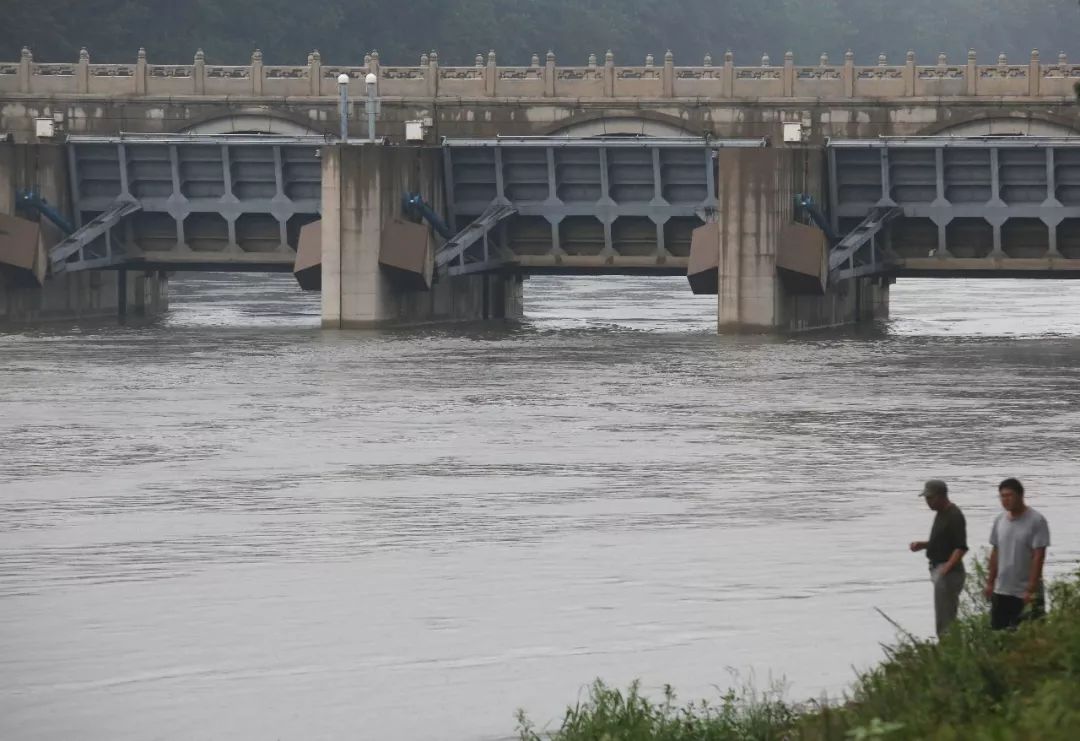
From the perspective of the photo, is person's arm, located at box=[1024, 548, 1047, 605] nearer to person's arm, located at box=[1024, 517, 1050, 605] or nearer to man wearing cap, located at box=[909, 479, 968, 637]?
person's arm, located at box=[1024, 517, 1050, 605]

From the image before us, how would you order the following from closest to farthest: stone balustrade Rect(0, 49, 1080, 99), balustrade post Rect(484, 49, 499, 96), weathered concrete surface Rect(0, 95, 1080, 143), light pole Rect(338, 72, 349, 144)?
light pole Rect(338, 72, 349, 144) < weathered concrete surface Rect(0, 95, 1080, 143) < stone balustrade Rect(0, 49, 1080, 99) < balustrade post Rect(484, 49, 499, 96)

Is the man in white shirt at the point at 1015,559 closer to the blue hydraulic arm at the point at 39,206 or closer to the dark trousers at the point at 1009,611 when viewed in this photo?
the dark trousers at the point at 1009,611

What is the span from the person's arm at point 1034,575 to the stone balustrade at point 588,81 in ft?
179

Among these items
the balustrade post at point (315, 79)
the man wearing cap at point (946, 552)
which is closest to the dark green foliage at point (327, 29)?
the balustrade post at point (315, 79)

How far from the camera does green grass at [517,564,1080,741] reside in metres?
14.7

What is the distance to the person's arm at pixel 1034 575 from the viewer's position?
709 inches

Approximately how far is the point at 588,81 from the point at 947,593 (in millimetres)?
56755

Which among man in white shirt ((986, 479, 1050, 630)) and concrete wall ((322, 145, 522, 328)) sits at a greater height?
concrete wall ((322, 145, 522, 328))

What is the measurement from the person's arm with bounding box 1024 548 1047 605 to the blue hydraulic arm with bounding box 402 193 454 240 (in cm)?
4942

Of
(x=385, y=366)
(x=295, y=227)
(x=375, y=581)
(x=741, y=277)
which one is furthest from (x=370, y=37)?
(x=375, y=581)

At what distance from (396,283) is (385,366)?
44.7 ft

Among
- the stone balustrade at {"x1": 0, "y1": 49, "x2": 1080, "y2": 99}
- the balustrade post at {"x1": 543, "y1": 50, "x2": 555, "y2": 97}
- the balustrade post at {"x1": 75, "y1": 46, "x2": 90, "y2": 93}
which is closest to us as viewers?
the stone balustrade at {"x1": 0, "y1": 49, "x2": 1080, "y2": 99}

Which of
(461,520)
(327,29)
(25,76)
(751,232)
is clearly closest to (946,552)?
(461,520)

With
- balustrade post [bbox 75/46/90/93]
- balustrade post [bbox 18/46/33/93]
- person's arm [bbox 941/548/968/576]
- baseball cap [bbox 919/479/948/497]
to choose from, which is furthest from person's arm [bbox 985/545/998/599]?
balustrade post [bbox 18/46/33/93]
